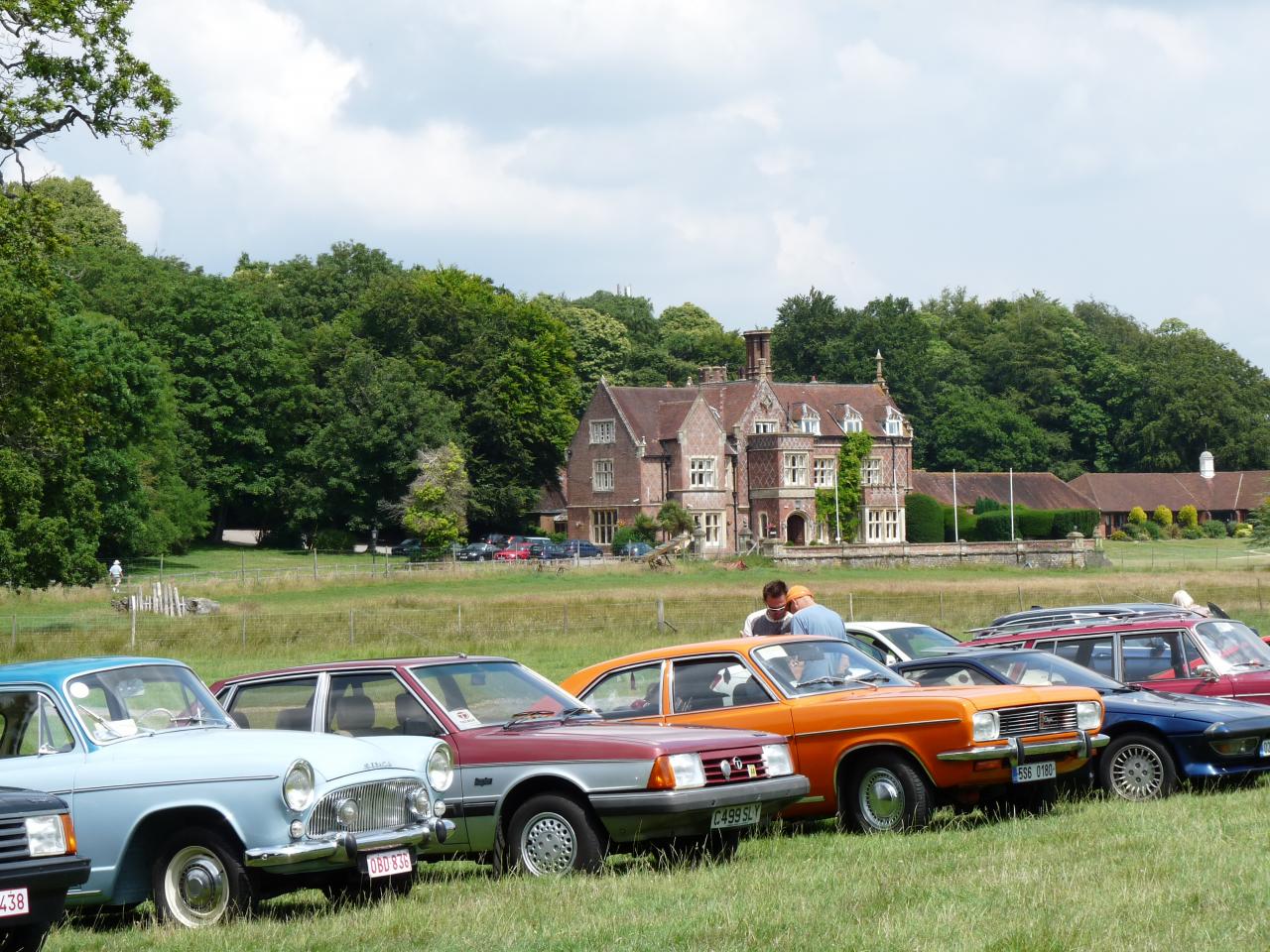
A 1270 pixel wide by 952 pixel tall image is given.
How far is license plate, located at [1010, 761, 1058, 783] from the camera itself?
13.2 meters

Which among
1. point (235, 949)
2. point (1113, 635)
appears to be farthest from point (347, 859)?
point (1113, 635)

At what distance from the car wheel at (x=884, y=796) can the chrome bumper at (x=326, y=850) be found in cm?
415

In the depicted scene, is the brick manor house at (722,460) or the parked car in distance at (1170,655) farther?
the brick manor house at (722,460)

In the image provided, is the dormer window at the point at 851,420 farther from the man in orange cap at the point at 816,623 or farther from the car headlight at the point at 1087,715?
the car headlight at the point at 1087,715

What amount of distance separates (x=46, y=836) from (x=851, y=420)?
288 ft

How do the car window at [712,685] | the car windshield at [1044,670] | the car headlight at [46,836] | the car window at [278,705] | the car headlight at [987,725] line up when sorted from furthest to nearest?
the car windshield at [1044,670] → the car window at [712,685] → the car headlight at [987,725] → the car window at [278,705] → the car headlight at [46,836]

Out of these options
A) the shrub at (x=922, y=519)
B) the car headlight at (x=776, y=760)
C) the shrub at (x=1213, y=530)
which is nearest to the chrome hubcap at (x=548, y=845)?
the car headlight at (x=776, y=760)

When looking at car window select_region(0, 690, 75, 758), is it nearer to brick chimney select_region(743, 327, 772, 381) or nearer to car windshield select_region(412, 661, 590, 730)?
car windshield select_region(412, 661, 590, 730)

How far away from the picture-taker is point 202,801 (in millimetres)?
10562

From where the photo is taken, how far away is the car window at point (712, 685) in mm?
13852

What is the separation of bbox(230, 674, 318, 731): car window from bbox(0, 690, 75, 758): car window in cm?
177

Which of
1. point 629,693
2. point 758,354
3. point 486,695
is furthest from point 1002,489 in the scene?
point 486,695

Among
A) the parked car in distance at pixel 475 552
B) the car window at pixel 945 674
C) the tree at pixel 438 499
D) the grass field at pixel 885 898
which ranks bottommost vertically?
the grass field at pixel 885 898

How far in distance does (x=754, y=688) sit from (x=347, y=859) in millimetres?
4411
